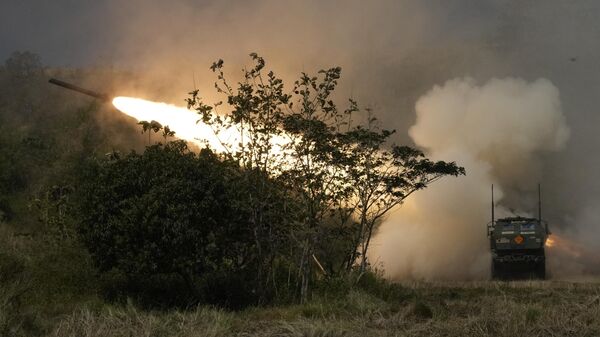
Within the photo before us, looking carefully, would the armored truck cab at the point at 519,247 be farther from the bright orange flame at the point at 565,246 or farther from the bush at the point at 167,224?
the bush at the point at 167,224

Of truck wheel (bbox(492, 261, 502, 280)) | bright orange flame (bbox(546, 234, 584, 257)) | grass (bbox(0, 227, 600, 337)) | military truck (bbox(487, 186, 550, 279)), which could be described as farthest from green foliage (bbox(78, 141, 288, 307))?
bright orange flame (bbox(546, 234, 584, 257))

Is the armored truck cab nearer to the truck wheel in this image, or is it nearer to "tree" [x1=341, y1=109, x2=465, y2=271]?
the truck wheel

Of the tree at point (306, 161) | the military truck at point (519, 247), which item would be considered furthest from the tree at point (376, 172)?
the military truck at point (519, 247)

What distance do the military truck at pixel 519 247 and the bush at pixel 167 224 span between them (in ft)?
60.4

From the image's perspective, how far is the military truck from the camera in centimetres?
3306

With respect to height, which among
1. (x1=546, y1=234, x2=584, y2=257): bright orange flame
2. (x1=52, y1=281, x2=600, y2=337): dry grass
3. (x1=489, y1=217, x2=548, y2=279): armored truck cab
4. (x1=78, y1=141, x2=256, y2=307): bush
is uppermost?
(x1=546, y1=234, x2=584, y2=257): bright orange flame

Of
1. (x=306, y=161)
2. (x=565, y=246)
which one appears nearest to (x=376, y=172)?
(x=306, y=161)

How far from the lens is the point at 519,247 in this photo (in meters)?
33.1

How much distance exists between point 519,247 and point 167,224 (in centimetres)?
2237

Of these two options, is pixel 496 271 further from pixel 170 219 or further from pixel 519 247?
pixel 170 219

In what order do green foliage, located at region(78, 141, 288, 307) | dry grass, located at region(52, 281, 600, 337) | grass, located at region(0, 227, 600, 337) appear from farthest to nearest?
green foliage, located at region(78, 141, 288, 307) → grass, located at region(0, 227, 600, 337) → dry grass, located at region(52, 281, 600, 337)

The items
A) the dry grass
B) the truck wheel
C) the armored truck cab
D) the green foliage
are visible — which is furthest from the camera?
the truck wheel

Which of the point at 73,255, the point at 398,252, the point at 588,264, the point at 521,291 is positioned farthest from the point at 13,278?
the point at 588,264

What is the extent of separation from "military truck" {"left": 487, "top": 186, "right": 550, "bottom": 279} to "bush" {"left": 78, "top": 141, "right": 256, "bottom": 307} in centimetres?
1842
